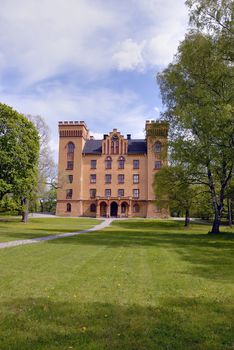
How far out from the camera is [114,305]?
22.3ft

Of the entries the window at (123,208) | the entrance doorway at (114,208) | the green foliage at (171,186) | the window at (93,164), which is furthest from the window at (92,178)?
the green foliage at (171,186)

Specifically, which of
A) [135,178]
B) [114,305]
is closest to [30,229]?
[114,305]

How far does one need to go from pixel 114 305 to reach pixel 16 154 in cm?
2596

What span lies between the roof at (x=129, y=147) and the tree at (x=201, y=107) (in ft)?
139

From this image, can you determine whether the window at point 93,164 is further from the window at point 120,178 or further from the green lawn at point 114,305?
the green lawn at point 114,305

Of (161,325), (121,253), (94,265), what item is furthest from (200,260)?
Result: (161,325)

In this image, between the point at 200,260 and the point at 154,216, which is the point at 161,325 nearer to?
the point at 200,260

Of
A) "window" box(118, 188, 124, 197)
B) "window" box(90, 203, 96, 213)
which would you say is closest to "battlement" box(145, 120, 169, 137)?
"window" box(118, 188, 124, 197)

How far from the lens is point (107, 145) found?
7056cm

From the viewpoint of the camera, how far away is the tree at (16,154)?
30.6 metres

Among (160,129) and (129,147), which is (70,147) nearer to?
(129,147)

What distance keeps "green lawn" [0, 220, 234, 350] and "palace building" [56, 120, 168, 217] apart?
186 feet

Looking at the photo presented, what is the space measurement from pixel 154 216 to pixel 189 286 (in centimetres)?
5888

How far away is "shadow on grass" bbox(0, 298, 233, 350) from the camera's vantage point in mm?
4980
